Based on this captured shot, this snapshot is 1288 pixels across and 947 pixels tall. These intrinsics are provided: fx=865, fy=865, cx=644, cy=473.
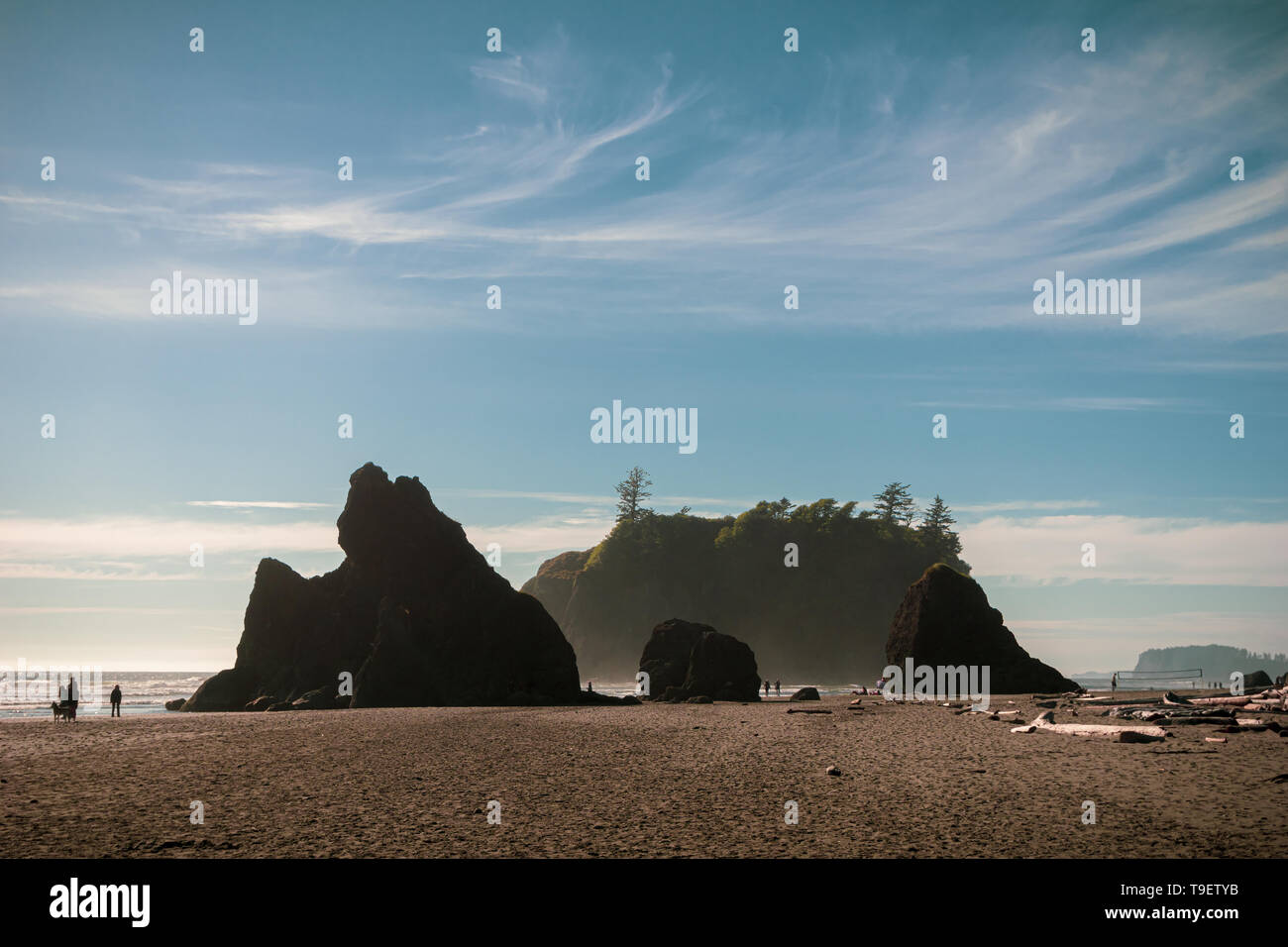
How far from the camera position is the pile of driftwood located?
84.2ft

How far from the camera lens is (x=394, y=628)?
5409 centimetres

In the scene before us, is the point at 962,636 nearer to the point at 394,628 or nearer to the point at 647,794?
the point at 394,628

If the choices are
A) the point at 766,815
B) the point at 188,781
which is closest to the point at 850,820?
the point at 766,815

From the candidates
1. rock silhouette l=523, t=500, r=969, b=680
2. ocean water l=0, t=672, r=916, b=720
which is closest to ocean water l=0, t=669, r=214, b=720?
ocean water l=0, t=672, r=916, b=720

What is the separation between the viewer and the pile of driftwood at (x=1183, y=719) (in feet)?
84.2

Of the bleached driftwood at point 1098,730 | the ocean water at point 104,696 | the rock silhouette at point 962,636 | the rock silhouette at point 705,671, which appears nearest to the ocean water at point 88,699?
the ocean water at point 104,696

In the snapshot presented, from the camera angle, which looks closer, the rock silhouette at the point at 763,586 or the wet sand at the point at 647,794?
the wet sand at the point at 647,794

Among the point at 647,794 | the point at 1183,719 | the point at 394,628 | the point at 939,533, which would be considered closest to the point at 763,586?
the point at 939,533

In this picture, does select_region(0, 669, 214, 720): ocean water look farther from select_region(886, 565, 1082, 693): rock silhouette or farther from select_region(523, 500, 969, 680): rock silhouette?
select_region(523, 500, 969, 680): rock silhouette

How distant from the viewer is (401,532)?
5834 centimetres

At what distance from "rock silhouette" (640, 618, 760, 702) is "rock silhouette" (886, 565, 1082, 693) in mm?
10890

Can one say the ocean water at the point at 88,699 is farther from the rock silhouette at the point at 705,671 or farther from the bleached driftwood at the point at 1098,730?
the bleached driftwood at the point at 1098,730
